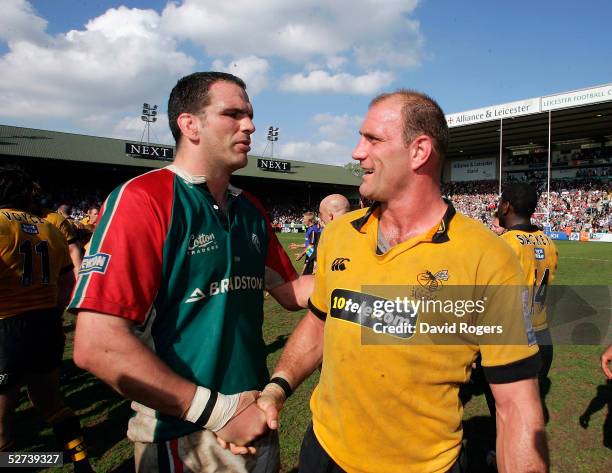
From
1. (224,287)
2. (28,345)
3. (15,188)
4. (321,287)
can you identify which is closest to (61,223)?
(15,188)

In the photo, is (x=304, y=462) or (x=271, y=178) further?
(x=271, y=178)

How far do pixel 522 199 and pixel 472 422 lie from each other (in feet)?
8.57

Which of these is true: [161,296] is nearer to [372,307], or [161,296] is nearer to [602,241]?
[372,307]

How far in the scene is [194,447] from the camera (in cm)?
204

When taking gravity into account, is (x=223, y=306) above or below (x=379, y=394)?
above

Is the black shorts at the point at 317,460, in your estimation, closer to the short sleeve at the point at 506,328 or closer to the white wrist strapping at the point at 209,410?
the short sleeve at the point at 506,328

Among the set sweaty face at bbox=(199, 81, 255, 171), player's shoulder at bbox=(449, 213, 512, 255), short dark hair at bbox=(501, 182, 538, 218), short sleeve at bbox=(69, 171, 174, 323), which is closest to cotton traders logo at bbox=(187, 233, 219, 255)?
short sleeve at bbox=(69, 171, 174, 323)

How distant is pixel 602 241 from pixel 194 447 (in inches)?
1545

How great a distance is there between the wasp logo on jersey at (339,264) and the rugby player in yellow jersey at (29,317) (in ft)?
9.73

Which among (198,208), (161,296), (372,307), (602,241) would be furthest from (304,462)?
(602,241)

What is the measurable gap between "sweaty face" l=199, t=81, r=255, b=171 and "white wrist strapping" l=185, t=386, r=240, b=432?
1.21 metres

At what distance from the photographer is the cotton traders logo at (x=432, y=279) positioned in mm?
1937

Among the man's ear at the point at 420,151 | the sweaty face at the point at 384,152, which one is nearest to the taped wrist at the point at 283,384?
the sweaty face at the point at 384,152

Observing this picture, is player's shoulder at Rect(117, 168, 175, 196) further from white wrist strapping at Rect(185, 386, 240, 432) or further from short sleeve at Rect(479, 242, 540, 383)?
short sleeve at Rect(479, 242, 540, 383)
